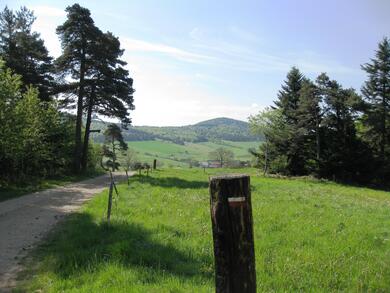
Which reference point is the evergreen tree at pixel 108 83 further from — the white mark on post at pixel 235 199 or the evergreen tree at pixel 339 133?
the white mark on post at pixel 235 199

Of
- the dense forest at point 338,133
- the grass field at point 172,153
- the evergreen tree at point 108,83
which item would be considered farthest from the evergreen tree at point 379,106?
the grass field at point 172,153

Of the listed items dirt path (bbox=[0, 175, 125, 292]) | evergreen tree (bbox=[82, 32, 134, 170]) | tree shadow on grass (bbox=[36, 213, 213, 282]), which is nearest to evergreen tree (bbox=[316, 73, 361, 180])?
evergreen tree (bbox=[82, 32, 134, 170])

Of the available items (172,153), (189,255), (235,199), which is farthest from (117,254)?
(172,153)

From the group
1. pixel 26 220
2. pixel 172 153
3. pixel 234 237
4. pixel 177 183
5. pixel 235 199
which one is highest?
pixel 172 153

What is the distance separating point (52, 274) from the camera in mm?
7250

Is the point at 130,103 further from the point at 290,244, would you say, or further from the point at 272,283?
the point at 272,283

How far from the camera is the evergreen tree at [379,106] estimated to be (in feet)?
178

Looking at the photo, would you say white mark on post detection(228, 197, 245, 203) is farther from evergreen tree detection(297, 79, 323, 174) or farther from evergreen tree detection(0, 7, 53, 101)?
evergreen tree detection(297, 79, 323, 174)

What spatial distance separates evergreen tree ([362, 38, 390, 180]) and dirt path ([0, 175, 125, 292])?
44174mm

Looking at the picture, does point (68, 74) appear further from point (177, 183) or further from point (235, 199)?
point (235, 199)

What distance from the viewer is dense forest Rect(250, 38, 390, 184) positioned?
52844 millimetres

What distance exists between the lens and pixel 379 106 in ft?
181

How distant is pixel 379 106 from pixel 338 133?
23.7 feet

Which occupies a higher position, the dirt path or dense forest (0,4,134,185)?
dense forest (0,4,134,185)
